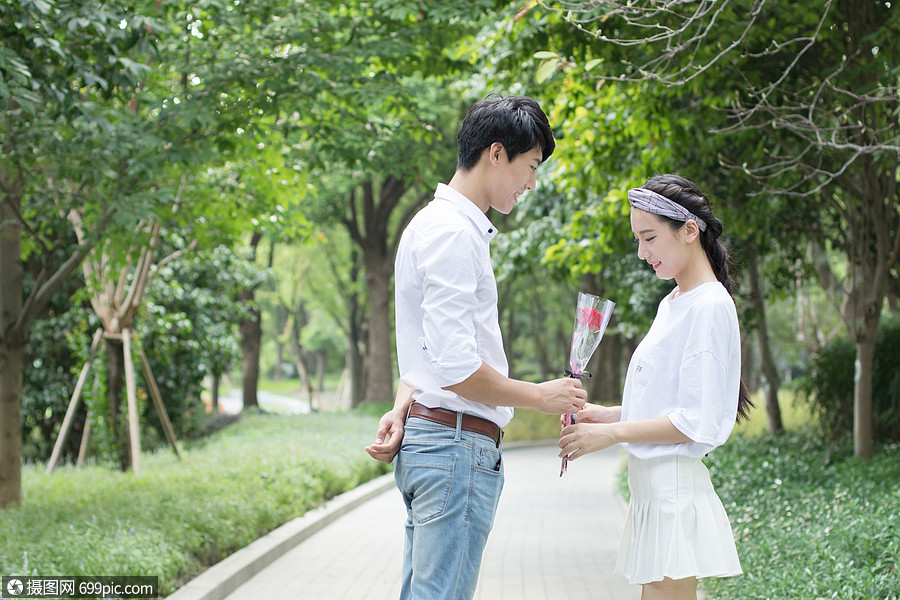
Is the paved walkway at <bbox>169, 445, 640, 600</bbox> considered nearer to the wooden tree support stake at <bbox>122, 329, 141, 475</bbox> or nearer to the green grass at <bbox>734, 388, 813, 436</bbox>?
the wooden tree support stake at <bbox>122, 329, 141, 475</bbox>

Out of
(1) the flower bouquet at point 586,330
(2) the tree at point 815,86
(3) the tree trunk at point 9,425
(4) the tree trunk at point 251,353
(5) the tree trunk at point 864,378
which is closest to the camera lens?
(1) the flower bouquet at point 586,330

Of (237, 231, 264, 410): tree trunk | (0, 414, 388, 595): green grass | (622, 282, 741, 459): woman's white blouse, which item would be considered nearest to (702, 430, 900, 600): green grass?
(622, 282, 741, 459): woman's white blouse

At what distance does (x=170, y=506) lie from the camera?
7.14m

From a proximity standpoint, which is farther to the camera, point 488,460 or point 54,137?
point 54,137

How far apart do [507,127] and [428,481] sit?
103 cm

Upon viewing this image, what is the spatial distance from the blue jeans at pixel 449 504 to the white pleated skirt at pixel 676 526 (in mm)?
526

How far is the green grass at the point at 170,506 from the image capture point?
553 cm

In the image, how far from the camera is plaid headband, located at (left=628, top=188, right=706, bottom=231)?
9.02ft

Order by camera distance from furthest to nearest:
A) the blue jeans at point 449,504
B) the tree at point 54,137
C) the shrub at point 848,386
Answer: the shrub at point 848,386
the tree at point 54,137
the blue jeans at point 449,504

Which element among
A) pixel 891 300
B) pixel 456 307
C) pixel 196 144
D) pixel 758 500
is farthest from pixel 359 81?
pixel 891 300

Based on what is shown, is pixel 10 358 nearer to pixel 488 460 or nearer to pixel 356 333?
pixel 488 460

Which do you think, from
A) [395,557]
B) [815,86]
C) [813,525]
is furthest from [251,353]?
[813,525]

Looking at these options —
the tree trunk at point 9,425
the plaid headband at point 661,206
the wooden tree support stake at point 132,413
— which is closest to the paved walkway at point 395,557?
the tree trunk at point 9,425

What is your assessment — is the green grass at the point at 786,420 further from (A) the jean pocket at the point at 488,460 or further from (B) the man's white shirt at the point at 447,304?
(B) the man's white shirt at the point at 447,304
